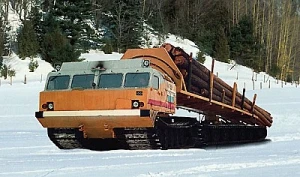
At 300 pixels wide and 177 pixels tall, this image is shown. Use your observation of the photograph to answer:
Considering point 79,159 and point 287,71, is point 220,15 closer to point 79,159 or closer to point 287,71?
point 287,71

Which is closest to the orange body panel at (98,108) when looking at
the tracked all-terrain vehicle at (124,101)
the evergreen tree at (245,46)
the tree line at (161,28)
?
the tracked all-terrain vehicle at (124,101)

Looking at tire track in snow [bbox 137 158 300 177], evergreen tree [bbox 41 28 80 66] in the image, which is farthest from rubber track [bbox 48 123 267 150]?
evergreen tree [bbox 41 28 80 66]

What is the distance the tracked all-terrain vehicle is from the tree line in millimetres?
29219

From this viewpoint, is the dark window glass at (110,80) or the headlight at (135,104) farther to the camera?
the dark window glass at (110,80)

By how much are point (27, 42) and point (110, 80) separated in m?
33.1

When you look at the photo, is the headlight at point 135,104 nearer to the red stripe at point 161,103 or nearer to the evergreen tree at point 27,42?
the red stripe at point 161,103

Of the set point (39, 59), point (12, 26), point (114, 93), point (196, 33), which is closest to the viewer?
point (114, 93)

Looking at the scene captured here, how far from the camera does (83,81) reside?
12.3 meters

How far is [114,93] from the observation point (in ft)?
38.2

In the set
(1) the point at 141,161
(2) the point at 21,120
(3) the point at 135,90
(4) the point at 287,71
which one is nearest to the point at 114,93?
(3) the point at 135,90

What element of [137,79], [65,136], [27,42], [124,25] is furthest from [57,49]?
[137,79]

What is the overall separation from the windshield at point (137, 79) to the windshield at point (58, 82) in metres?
1.56

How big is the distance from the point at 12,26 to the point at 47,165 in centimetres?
4375

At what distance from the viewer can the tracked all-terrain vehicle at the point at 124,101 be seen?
11589 millimetres
